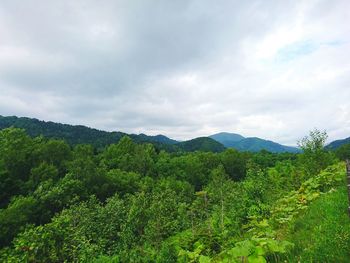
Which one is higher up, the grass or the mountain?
the mountain

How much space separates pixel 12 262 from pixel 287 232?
47.6 feet

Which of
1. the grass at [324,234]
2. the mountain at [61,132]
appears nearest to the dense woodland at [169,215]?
the grass at [324,234]

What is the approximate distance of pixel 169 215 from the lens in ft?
82.0

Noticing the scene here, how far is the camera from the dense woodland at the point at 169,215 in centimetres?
701

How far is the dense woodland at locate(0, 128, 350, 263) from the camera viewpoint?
7011 millimetres

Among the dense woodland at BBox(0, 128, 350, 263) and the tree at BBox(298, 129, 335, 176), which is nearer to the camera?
the dense woodland at BBox(0, 128, 350, 263)

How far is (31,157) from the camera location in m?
54.5

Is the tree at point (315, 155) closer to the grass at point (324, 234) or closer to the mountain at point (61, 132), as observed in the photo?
the grass at point (324, 234)

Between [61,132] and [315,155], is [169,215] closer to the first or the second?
[315,155]

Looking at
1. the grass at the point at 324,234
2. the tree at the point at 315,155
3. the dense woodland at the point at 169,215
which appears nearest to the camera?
the grass at the point at 324,234

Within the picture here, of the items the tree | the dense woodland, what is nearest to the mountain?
the dense woodland

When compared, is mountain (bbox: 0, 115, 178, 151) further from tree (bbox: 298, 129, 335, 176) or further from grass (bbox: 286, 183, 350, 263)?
grass (bbox: 286, 183, 350, 263)

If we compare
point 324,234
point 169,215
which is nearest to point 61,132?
point 169,215

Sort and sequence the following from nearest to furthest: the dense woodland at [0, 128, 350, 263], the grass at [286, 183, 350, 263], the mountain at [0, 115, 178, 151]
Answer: the grass at [286, 183, 350, 263] → the dense woodland at [0, 128, 350, 263] → the mountain at [0, 115, 178, 151]
